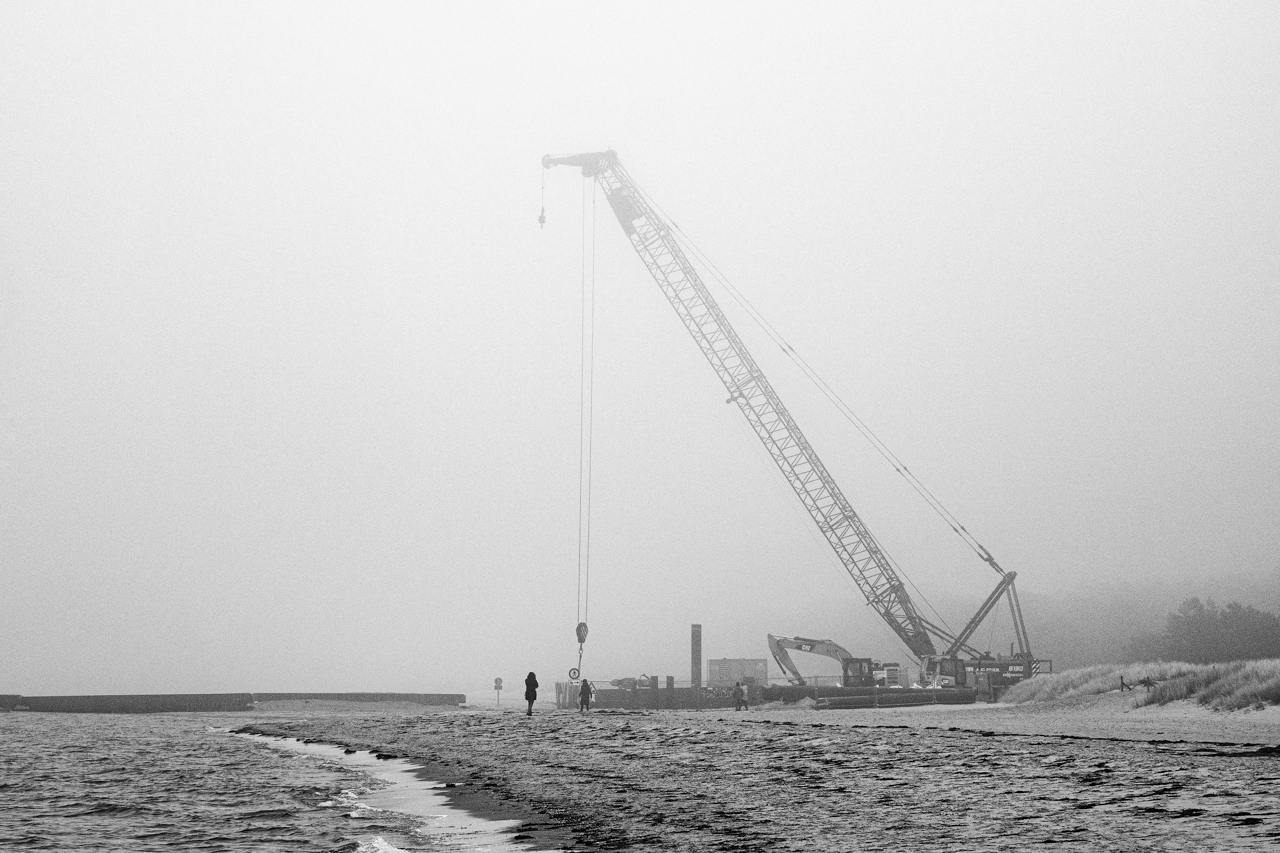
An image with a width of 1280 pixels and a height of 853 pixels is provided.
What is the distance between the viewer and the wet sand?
11719mm

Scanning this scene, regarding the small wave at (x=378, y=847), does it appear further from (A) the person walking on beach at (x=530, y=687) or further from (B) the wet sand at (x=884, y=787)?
(A) the person walking on beach at (x=530, y=687)

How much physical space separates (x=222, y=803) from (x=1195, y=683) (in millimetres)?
29479

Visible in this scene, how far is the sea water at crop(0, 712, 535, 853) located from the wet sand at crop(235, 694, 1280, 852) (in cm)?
114

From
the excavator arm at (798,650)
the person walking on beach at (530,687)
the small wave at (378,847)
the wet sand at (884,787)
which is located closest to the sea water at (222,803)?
the small wave at (378,847)

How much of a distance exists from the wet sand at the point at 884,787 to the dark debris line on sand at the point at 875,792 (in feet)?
0.13

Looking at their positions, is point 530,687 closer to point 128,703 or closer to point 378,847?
point 378,847

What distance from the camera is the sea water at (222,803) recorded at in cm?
1413

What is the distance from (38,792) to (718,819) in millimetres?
14683

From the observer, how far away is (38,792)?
21.0 meters

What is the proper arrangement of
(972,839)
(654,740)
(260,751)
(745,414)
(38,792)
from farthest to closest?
(745,414)
(260,751)
(654,740)
(38,792)
(972,839)

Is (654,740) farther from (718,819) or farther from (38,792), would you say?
(38,792)

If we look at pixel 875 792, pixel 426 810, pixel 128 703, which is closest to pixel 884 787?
pixel 875 792

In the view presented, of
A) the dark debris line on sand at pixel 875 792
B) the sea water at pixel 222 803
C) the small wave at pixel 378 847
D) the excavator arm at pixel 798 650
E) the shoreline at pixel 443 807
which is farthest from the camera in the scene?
the excavator arm at pixel 798 650

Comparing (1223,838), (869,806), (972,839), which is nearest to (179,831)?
(869,806)
